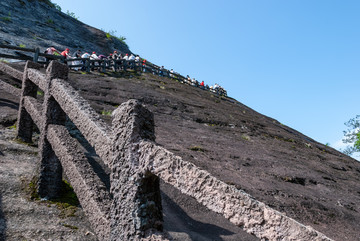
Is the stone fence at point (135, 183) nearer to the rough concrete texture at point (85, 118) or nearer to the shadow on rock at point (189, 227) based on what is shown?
the rough concrete texture at point (85, 118)

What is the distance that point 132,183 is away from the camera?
1715mm

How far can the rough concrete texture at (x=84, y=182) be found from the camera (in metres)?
2.06

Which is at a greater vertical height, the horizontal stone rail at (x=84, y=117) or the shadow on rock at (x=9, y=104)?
the horizontal stone rail at (x=84, y=117)

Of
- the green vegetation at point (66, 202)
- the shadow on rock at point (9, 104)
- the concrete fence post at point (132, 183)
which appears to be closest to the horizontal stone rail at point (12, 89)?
the shadow on rock at point (9, 104)

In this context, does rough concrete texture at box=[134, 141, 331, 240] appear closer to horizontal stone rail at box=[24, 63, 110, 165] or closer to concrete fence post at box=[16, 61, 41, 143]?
horizontal stone rail at box=[24, 63, 110, 165]

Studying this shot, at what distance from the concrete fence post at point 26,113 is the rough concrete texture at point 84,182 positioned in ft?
5.27

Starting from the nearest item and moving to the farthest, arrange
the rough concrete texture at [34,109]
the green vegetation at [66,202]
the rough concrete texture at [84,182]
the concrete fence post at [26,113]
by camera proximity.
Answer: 1. the rough concrete texture at [84,182]
2. the green vegetation at [66,202]
3. the rough concrete texture at [34,109]
4. the concrete fence post at [26,113]

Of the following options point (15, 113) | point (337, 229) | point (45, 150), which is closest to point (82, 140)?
point (15, 113)

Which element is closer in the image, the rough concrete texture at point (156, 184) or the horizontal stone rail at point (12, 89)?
the rough concrete texture at point (156, 184)

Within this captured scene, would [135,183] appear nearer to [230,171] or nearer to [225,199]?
[225,199]

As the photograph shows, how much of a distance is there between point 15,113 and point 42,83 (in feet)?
9.82

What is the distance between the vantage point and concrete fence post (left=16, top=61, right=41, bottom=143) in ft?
14.4

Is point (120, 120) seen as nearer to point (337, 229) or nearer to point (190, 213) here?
point (190, 213)

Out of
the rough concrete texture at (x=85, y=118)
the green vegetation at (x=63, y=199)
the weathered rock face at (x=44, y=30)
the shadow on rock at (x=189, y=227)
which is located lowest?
the shadow on rock at (x=189, y=227)
